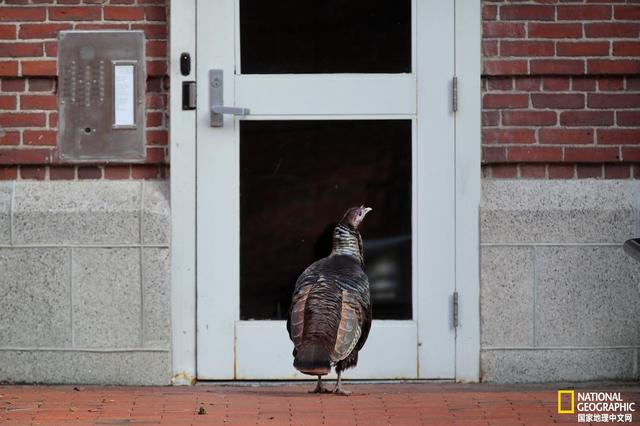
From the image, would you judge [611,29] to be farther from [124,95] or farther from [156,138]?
[124,95]

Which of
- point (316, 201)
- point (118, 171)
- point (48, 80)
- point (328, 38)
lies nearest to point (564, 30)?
point (328, 38)

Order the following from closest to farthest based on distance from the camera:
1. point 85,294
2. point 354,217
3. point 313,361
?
1. point 313,361
2. point 354,217
3. point 85,294

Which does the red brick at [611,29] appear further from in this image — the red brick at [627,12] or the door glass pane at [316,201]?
the door glass pane at [316,201]

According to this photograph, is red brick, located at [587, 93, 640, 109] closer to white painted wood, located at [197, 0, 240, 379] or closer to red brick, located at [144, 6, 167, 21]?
white painted wood, located at [197, 0, 240, 379]

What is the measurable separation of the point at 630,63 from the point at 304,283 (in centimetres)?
214

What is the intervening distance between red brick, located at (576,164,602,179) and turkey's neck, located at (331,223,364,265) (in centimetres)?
130

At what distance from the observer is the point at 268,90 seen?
27.7ft

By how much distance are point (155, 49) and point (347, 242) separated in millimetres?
1474

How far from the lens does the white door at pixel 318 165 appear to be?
27.7ft

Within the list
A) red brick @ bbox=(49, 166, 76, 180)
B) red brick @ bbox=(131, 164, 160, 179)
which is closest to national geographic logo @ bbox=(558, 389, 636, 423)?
red brick @ bbox=(131, 164, 160, 179)

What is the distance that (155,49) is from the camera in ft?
27.7

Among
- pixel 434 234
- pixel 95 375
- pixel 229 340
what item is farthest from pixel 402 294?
pixel 95 375

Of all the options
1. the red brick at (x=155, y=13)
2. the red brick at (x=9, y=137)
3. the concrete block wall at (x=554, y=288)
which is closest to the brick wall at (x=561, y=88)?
the concrete block wall at (x=554, y=288)

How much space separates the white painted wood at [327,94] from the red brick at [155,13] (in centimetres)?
52
